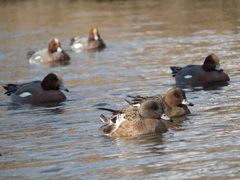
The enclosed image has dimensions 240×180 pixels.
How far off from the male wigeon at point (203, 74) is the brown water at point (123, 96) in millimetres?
345

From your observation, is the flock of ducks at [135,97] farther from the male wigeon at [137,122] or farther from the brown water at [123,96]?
the brown water at [123,96]

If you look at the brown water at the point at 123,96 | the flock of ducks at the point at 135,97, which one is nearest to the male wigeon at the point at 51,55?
the flock of ducks at the point at 135,97

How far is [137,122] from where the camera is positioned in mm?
9727

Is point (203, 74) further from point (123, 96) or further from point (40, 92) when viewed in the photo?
point (40, 92)

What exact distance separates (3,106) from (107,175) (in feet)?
20.6

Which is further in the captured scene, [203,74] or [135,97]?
[203,74]

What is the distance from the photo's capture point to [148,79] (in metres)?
15.0

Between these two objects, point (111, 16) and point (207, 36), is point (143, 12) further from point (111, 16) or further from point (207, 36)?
point (207, 36)

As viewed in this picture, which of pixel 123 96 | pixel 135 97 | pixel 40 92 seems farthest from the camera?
pixel 40 92

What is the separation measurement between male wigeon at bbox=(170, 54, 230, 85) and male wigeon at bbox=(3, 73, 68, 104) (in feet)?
8.72

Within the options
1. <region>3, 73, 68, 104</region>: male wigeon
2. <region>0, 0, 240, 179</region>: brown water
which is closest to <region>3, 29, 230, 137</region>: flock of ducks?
<region>3, 73, 68, 104</region>: male wigeon

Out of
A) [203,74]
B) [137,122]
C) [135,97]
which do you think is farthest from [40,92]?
[137,122]

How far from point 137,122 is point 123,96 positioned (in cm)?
350

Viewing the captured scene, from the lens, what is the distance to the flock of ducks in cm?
975
